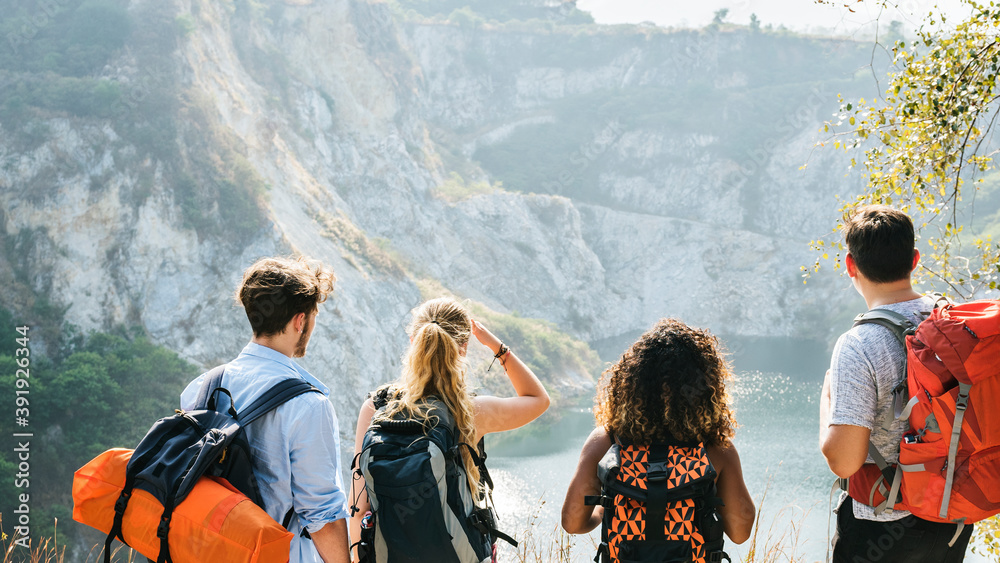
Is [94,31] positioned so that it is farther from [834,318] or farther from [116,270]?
[834,318]

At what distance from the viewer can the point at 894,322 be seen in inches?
64.5

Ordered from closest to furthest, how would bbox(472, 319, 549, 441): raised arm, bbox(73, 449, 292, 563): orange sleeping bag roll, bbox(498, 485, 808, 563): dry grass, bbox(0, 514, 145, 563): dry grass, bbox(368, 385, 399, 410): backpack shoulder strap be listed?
bbox(73, 449, 292, 563): orange sleeping bag roll < bbox(368, 385, 399, 410): backpack shoulder strap < bbox(472, 319, 549, 441): raised arm < bbox(0, 514, 145, 563): dry grass < bbox(498, 485, 808, 563): dry grass

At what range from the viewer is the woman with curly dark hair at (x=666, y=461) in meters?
1.59

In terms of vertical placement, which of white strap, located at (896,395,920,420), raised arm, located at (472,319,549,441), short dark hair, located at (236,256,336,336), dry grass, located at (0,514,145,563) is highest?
short dark hair, located at (236,256,336,336)

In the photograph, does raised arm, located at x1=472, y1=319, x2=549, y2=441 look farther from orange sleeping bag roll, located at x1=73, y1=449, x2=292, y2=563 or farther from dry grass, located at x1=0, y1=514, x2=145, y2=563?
dry grass, located at x1=0, y1=514, x2=145, y2=563

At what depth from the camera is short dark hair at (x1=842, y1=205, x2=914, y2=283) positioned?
5.54 feet

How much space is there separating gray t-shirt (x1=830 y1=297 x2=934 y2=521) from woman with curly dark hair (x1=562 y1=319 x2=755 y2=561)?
0.28 m

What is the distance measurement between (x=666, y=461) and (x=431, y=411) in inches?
24.8

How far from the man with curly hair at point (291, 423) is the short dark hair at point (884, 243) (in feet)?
4.94

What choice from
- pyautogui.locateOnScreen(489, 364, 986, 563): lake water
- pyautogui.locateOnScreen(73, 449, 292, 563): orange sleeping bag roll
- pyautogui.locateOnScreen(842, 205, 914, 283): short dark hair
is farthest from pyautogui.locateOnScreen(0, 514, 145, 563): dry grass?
pyautogui.locateOnScreen(489, 364, 986, 563): lake water

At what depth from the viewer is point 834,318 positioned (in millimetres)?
40656

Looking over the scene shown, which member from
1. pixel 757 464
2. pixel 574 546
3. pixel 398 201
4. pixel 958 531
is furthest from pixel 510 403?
pixel 398 201

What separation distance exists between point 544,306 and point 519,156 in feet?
57.0

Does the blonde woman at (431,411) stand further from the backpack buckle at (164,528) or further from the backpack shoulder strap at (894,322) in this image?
the backpack shoulder strap at (894,322)
